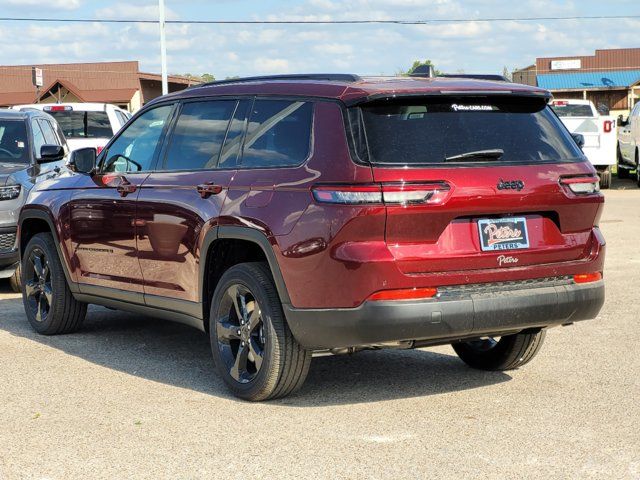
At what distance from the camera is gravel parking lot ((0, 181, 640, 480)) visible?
5.09m

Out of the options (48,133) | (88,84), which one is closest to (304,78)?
(48,133)

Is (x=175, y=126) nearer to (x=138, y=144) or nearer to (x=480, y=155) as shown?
(x=138, y=144)

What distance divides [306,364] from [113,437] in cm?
116

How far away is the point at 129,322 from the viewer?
9398mm

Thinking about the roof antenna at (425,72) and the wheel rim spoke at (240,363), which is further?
the roof antenna at (425,72)

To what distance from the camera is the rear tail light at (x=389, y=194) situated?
562cm

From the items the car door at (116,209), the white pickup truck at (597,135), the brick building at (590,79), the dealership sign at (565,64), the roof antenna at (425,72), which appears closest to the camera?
the roof antenna at (425,72)

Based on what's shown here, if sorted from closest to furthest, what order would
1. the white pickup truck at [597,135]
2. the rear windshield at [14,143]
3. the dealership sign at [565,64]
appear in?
1. the rear windshield at [14,143]
2. the white pickup truck at [597,135]
3. the dealership sign at [565,64]

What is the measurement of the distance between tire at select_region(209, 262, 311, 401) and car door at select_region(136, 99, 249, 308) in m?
0.35

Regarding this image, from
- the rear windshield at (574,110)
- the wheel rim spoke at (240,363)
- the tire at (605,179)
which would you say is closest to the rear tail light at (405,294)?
the wheel rim spoke at (240,363)

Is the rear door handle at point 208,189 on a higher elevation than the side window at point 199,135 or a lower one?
lower

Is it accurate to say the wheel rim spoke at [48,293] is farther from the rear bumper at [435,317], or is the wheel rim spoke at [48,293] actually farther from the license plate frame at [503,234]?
the license plate frame at [503,234]

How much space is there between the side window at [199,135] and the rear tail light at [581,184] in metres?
2.06

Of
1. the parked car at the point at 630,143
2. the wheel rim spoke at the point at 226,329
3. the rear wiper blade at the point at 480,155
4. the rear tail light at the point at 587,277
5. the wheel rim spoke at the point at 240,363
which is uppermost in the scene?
the rear wiper blade at the point at 480,155
